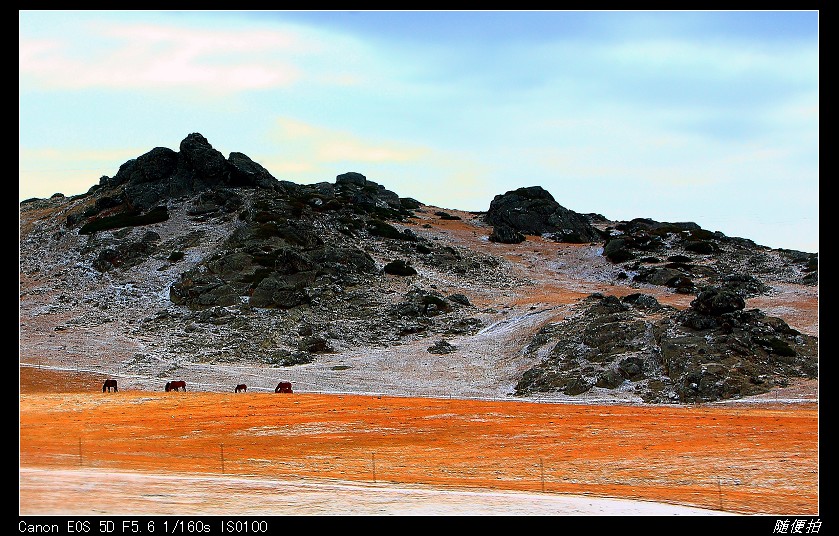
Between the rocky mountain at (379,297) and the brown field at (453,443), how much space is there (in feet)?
29.1

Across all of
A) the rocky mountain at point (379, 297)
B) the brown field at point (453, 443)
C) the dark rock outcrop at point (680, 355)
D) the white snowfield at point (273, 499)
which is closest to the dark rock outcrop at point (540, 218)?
the rocky mountain at point (379, 297)

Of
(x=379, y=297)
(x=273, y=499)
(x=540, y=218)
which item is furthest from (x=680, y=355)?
(x=540, y=218)

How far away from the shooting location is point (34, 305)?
256ft

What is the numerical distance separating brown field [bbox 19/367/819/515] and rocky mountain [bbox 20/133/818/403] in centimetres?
886

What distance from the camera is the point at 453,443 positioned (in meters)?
30.7

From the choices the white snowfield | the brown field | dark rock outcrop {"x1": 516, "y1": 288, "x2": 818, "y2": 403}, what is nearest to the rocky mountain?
dark rock outcrop {"x1": 516, "y1": 288, "x2": 818, "y2": 403}

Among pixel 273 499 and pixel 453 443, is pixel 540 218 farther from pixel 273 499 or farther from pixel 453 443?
pixel 273 499

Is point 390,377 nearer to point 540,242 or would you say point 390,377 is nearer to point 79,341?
point 79,341

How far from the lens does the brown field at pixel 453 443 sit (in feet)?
75.3

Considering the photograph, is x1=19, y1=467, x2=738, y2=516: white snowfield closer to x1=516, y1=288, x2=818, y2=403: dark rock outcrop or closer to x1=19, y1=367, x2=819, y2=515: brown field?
x1=19, y1=367, x2=819, y2=515: brown field

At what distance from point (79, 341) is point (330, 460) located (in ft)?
149

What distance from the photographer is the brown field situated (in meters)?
22.9

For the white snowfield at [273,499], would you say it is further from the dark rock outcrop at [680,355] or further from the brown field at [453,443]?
the dark rock outcrop at [680,355]
